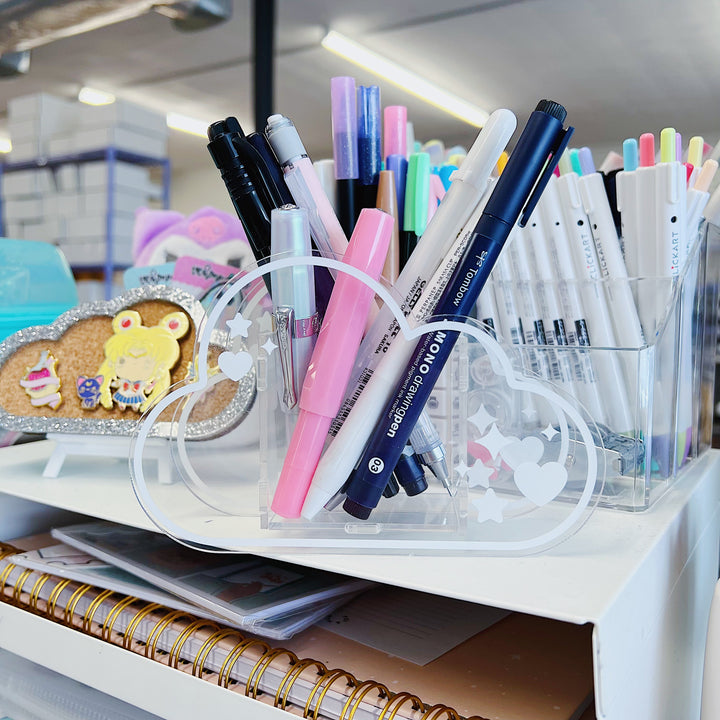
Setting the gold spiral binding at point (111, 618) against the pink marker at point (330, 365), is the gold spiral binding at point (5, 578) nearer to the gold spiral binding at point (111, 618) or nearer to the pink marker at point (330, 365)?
the gold spiral binding at point (111, 618)

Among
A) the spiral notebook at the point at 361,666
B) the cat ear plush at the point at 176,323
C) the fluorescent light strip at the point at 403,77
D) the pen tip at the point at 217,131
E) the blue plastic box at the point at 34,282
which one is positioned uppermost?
the fluorescent light strip at the point at 403,77

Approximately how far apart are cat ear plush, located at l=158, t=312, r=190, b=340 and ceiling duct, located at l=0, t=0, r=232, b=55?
6.24 feet

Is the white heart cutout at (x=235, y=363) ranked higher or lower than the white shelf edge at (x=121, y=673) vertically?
higher

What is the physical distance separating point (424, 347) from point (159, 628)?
207 millimetres

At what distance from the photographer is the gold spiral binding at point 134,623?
39cm

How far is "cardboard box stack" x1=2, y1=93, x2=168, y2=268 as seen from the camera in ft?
8.90

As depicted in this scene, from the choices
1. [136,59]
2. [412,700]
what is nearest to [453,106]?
[136,59]

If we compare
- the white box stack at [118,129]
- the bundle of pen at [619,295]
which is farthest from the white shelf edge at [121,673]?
the white box stack at [118,129]

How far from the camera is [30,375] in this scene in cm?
51

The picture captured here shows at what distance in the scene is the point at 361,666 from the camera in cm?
36

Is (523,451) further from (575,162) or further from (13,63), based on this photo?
(13,63)

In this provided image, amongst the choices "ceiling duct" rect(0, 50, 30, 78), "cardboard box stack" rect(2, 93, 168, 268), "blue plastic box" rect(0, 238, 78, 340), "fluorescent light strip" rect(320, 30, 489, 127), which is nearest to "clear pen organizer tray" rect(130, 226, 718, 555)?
"blue plastic box" rect(0, 238, 78, 340)

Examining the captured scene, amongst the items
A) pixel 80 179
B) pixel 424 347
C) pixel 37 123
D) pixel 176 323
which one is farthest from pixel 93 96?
pixel 424 347

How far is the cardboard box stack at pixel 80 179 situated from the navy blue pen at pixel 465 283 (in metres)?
2.56
